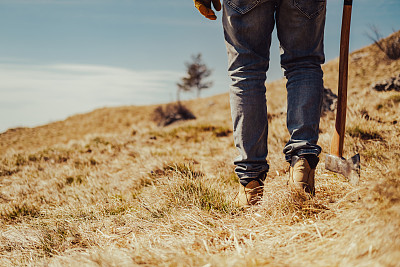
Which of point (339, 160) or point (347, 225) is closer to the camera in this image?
point (347, 225)

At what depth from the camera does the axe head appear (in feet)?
4.53

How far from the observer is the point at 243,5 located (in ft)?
5.08

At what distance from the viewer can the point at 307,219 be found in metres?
1.23

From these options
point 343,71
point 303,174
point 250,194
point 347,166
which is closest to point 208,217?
point 250,194

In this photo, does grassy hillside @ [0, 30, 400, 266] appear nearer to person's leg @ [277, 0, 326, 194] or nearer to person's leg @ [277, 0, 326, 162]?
person's leg @ [277, 0, 326, 194]

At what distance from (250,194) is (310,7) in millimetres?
1078

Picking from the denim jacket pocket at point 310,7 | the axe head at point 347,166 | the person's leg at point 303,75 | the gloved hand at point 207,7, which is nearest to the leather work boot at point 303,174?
the person's leg at point 303,75

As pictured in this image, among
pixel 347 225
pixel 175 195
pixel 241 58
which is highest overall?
pixel 241 58

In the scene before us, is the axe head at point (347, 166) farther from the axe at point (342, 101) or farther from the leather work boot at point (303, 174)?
the leather work boot at point (303, 174)

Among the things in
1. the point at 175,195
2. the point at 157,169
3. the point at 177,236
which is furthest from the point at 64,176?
the point at 177,236

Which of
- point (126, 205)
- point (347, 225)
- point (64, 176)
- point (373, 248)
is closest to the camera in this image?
point (373, 248)

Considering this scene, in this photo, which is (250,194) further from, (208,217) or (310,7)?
(310,7)

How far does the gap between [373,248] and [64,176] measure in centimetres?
332

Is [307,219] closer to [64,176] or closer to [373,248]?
[373,248]
